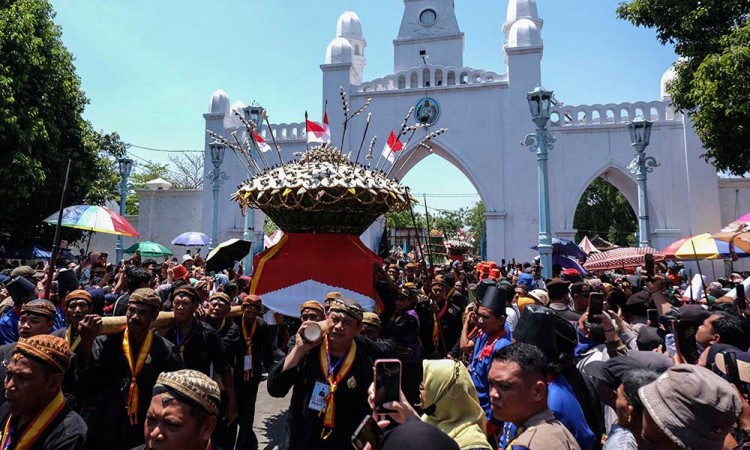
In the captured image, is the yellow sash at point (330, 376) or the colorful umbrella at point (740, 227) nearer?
the yellow sash at point (330, 376)

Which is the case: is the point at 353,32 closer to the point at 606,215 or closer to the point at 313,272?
the point at 606,215

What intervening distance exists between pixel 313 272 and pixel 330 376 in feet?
6.31

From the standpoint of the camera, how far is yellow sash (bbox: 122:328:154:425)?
10.4 feet

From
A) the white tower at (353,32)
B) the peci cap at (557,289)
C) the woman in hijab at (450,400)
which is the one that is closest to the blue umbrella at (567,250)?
the peci cap at (557,289)

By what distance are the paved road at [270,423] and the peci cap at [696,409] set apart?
3.85m

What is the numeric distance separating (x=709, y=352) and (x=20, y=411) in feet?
12.3

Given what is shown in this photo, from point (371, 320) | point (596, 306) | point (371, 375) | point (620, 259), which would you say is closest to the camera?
point (371, 375)

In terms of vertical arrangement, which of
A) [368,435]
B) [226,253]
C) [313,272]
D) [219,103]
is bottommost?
[368,435]

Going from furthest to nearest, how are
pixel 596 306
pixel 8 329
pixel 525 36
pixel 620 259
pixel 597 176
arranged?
1. pixel 525 36
2. pixel 597 176
3. pixel 620 259
4. pixel 8 329
5. pixel 596 306

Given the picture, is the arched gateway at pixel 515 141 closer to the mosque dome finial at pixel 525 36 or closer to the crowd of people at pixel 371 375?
the mosque dome finial at pixel 525 36

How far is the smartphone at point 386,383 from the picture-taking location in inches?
70.1

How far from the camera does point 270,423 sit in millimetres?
5668

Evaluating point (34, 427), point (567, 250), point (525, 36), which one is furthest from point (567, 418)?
point (525, 36)

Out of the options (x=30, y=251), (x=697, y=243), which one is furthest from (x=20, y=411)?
(x=30, y=251)
